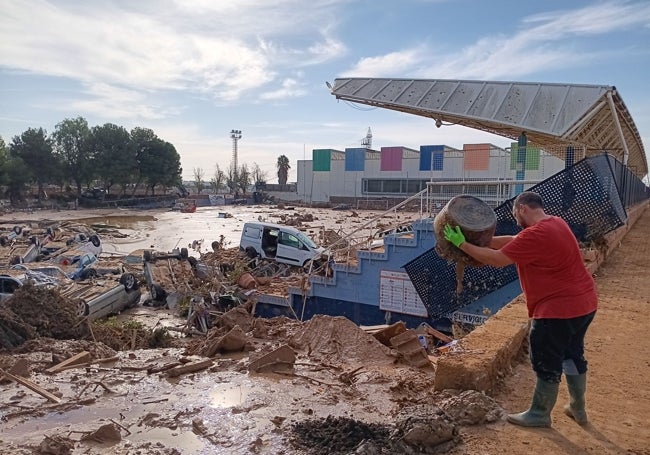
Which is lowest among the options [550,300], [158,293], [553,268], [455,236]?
[158,293]

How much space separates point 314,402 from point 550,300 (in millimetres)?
3198

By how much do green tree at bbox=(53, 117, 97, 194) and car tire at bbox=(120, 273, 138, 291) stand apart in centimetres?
5722

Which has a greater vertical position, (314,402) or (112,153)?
(112,153)

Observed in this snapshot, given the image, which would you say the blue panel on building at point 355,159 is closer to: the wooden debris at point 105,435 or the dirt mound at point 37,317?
the dirt mound at point 37,317

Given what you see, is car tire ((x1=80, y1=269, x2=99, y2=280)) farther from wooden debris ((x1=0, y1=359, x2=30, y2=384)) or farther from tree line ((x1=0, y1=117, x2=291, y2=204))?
tree line ((x1=0, y1=117, x2=291, y2=204))

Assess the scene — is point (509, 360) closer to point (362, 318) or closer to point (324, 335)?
point (324, 335)

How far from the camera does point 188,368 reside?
757cm

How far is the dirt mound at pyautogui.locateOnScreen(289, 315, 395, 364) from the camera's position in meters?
7.88

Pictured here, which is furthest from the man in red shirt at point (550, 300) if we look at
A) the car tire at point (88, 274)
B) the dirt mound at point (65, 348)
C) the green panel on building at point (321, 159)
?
the green panel on building at point (321, 159)

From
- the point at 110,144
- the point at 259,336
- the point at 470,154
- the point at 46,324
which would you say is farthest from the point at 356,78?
the point at 110,144

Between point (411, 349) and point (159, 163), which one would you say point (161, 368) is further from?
point (159, 163)

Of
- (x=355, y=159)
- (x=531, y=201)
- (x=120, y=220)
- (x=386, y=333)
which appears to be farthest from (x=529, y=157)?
(x=355, y=159)

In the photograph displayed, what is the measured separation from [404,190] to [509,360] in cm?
6152

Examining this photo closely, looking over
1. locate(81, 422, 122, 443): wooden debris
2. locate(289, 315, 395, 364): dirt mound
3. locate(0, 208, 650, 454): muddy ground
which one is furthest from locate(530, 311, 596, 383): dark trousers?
locate(81, 422, 122, 443): wooden debris
